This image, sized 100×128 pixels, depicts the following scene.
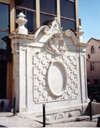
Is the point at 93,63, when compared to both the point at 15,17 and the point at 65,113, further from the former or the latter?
the point at 15,17

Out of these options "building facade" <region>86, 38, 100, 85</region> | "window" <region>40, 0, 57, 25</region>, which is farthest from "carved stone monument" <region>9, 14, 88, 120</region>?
"building facade" <region>86, 38, 100, 85</region>

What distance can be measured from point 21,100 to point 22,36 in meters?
3.78

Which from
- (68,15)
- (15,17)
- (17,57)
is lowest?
(17,57)

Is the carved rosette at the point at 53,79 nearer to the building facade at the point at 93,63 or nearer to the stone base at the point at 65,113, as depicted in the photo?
the stone base at the point at 65,113

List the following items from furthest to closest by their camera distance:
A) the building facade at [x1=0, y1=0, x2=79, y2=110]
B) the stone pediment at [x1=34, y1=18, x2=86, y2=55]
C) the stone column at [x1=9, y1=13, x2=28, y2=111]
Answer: the stone pediment at [x1=34, y1=18, x2=86, y2=55] < the building facade at [x1=0, y1=0, x2=79, y2=110] < the stone column at [x1=9, y1=13, x2=28, y2=111]

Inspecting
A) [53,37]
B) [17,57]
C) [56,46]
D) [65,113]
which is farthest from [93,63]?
[17,57]

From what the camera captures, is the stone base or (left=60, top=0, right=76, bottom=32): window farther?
(left=60, top=0, right=76, bottom=32): window

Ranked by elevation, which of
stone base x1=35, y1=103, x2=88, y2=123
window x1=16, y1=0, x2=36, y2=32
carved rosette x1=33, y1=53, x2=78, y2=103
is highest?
window x1=16, y1=0, x2=36, y2=32

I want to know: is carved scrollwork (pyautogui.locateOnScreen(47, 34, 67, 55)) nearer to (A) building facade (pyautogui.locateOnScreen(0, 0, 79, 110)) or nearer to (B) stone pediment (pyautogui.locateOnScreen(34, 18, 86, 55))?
(B) stone pediment (pyautogui.locateOnScreen(34, 18, 86, 55))

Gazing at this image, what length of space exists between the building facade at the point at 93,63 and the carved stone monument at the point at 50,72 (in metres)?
15.1

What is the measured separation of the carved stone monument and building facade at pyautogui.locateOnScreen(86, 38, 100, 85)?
593 inches

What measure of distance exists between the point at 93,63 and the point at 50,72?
61.0 feet

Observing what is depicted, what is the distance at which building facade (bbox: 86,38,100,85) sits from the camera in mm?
28672

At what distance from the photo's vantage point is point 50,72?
1230 cm
